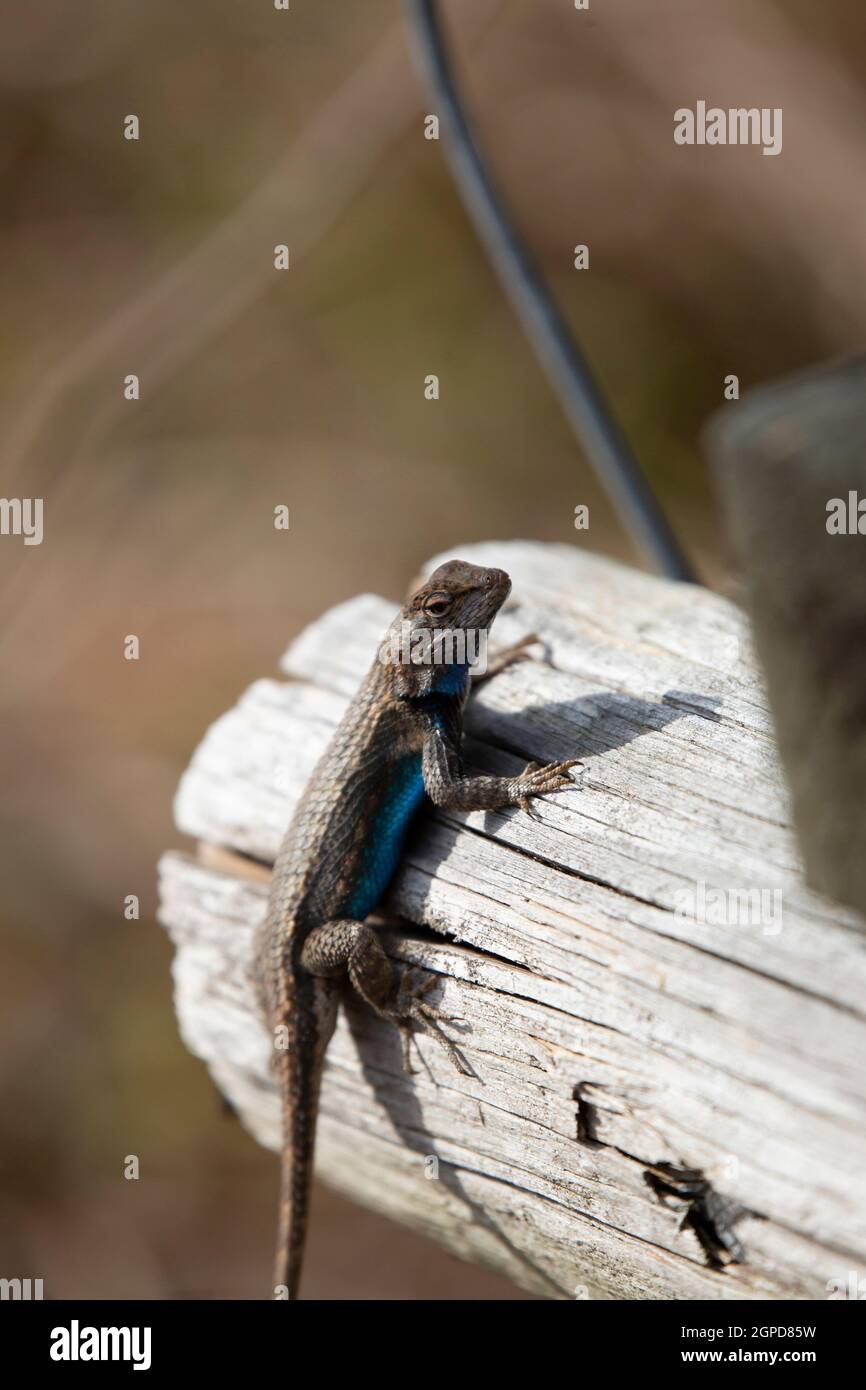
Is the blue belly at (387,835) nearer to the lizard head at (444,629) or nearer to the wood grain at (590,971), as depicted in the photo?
the wood grain at (590,971)

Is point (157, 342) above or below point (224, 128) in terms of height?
below

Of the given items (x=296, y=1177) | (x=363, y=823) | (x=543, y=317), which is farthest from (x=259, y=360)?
(x=296, y=1177)

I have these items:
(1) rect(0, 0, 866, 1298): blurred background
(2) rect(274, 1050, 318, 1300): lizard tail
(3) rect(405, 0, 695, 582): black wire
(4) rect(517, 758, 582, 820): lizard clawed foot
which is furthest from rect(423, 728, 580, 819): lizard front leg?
(1) rect(0, 0, 866, 1298): blurred background

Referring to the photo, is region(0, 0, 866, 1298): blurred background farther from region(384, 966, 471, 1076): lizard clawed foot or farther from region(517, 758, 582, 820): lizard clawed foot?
region(517, 758, 582, 820): lizard clawed foot

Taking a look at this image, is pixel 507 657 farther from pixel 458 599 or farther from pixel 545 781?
pixel 545 781
